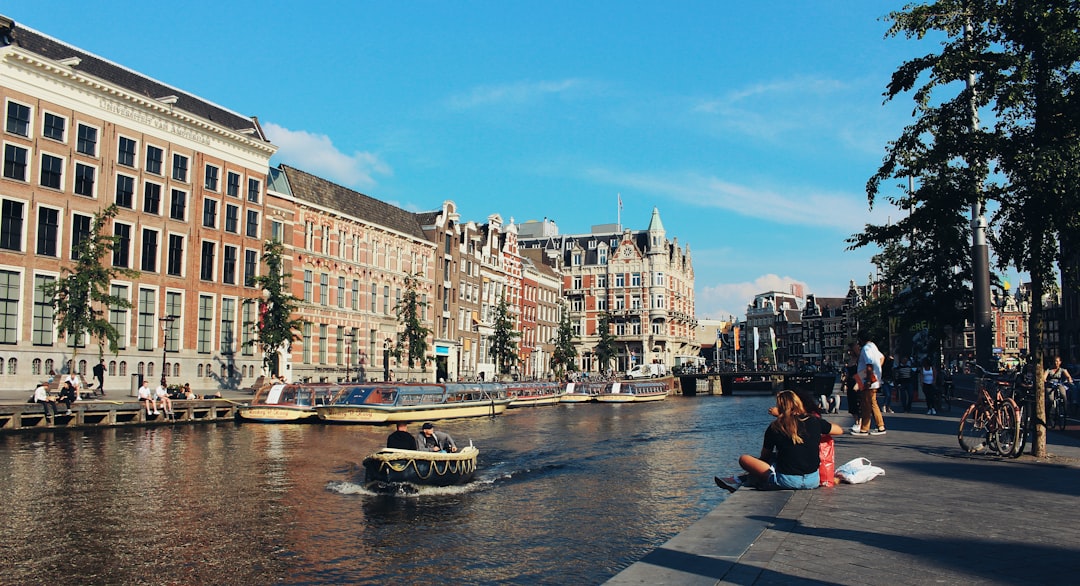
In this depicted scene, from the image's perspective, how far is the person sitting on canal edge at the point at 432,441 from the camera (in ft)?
62.3

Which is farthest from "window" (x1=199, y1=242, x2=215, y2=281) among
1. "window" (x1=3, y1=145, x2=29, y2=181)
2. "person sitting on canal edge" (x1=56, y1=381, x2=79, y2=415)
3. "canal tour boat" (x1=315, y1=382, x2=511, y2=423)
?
"person sitting on canal edge" (x1=56, y1=381, x2=79, y2=415)

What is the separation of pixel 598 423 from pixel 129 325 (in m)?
27.1

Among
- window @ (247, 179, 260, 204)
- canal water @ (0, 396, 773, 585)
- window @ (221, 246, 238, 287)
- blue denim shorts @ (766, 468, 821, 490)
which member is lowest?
canal water @ (0, 396, 773, 585)

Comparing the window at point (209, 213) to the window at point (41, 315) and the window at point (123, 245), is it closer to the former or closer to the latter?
the window at point (123, 245)

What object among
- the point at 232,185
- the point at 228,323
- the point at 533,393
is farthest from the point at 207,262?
the point at 533,393

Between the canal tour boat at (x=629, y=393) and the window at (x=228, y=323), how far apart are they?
93.9 ft

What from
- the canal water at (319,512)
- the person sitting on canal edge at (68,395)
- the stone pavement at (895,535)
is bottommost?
the canal water at (319,512)

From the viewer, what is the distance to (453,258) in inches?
3258

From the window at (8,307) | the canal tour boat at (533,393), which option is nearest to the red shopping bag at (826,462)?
the window at (8,307)

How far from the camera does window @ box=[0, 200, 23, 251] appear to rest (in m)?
42.2

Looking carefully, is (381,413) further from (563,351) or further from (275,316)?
(563,351)

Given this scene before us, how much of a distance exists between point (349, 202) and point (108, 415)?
116ft

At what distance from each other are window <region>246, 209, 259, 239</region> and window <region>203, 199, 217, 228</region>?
290cm

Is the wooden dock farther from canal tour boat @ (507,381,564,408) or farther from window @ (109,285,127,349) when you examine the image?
canal tour boat @ (507,381,564,408)
